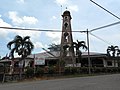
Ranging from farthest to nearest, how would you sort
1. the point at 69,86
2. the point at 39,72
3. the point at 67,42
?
the point at 67,42 < the point at 39,72 < the point at 69,86

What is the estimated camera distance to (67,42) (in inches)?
2534

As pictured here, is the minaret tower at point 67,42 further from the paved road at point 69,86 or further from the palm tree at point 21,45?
the paved road at point 69,86

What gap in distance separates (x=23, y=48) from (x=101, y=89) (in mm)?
27440

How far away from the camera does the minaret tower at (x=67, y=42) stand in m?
60.7

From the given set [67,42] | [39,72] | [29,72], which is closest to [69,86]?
[29,72]

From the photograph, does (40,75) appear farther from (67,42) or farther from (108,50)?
(108,50)

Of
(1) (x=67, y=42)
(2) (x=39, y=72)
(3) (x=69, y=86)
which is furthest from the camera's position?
(1) (x=67, y=42)

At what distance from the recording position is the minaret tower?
60688 mm

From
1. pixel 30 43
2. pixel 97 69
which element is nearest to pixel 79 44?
pixel 97 69

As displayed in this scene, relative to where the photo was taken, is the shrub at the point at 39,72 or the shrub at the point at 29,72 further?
the shrub at the point at 39,72

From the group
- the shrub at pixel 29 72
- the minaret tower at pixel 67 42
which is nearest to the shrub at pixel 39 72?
the shrub at pixel 29 72

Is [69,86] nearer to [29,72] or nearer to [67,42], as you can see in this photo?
[29,72]

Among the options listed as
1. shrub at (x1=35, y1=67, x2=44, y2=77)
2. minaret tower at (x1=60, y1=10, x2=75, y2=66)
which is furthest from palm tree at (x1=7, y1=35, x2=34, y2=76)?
minaret tower at (x1=60, y1=10, x2=75, y2=66)

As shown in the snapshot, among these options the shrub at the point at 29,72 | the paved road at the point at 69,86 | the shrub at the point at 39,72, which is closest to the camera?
the paved road at the point at 69,86
